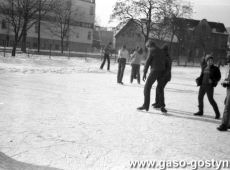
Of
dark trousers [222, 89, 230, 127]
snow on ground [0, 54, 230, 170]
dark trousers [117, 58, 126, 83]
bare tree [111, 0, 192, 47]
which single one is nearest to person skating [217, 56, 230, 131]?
dark trousers [222, 89, 230, 127]

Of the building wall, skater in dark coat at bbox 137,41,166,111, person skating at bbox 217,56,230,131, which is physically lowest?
person skating at bbox 217,56,230,131

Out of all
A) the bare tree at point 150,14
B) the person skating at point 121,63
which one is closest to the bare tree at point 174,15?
the bare tree at point 150,14

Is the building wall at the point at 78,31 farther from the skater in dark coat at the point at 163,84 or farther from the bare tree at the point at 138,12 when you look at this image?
the skater in dark coat at the point at 163,84

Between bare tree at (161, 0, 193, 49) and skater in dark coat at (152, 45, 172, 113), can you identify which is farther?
bare tree at (161, 0, 193, 49)

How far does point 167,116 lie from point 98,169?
404cm

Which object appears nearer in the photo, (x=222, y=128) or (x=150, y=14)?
(x=222, y=128)

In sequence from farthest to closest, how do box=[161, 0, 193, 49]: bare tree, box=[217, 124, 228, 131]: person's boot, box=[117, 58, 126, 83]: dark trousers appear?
box=[161, 0, 193, 49]: bare tree
box=[117, 58, 126, 83]: dark trousers
box=[217, 124, 228, 131]: person's boot

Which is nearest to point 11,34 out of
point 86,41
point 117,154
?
point 86,41

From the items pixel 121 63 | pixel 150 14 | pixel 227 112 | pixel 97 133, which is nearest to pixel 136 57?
pixel 121 63

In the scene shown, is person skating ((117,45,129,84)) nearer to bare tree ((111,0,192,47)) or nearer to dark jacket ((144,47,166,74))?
dark jacket ((144,47,166,74))

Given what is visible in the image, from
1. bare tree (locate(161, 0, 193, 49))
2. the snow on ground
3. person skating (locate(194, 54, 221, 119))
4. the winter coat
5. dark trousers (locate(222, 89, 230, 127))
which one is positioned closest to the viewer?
the snow on ground

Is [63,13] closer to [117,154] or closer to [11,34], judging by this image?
[11,34]

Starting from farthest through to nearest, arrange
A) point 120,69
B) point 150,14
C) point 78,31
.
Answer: point 78,31 < point 150,14 < point 120,69

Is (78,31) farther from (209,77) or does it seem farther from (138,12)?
(209,77)
